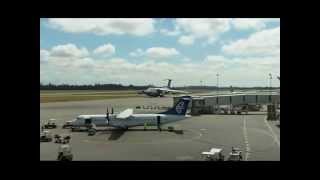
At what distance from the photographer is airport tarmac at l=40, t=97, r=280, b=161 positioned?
32.3 ft

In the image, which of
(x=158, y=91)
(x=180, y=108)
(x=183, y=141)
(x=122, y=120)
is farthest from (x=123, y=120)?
(x=158, y=91)

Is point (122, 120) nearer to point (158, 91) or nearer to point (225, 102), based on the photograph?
point (225, 102)

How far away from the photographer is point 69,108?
822 inches

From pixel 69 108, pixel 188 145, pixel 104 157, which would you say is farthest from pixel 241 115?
pixel 104 157

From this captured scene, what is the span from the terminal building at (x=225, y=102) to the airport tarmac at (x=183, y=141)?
0.46 meters

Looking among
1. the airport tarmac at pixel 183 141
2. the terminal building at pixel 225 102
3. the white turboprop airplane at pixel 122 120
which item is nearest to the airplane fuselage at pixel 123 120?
the white turboprop airplane at pixel 122 120

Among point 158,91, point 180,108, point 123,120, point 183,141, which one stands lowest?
point 183,141

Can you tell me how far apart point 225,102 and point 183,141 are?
8287mm

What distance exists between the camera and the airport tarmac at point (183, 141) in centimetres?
985

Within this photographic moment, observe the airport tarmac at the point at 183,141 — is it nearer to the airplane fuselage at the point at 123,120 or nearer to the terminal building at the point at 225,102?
the airplane fuselage at the point at 123,120

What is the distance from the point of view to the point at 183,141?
12797mm

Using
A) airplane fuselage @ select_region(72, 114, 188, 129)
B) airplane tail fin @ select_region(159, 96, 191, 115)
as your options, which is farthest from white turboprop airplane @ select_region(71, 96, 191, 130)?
airplane tail fin @ select_region(159, 96, 191, 115)

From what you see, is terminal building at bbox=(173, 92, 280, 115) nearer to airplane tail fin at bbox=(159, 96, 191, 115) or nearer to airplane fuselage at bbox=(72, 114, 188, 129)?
airplane tail fin at bbox=(159, 96, 191, 115)
